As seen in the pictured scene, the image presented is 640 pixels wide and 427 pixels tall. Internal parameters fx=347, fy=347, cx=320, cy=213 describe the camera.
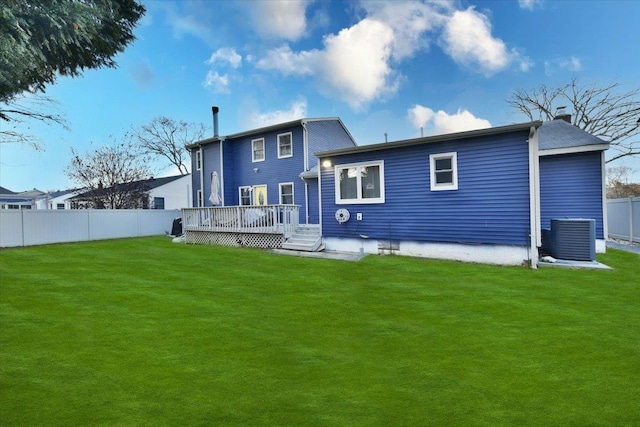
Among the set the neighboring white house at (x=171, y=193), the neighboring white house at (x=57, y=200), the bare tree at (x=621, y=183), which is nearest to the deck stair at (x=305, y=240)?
the neighboring white house at (x=171, y=193)

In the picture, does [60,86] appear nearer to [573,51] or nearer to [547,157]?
[547,157]

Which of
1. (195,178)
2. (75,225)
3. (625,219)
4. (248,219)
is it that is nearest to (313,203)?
(248,219)

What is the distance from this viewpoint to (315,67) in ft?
59.7

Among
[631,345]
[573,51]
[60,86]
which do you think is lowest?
[631,345]

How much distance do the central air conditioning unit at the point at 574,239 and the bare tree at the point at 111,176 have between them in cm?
2423

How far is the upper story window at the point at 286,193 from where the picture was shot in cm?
1730

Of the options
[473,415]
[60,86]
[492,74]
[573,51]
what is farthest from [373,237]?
[573,51]

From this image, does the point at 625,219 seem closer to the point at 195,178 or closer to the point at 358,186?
the point at 358,186

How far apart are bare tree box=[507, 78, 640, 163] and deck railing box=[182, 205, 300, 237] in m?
19.5

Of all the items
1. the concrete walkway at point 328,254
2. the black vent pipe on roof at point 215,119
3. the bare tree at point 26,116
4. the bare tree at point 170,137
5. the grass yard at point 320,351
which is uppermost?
the bare tree at point 170,137

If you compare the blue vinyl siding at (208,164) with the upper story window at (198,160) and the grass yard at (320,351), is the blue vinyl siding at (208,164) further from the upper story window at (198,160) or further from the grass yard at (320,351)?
the grass yard at (320,351)

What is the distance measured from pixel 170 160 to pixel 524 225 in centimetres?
3584

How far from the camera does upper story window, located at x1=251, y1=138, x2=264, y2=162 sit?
61.1 feet

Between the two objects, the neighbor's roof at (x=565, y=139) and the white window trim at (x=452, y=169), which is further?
the neighbor's roof at (x=565, y=139)
